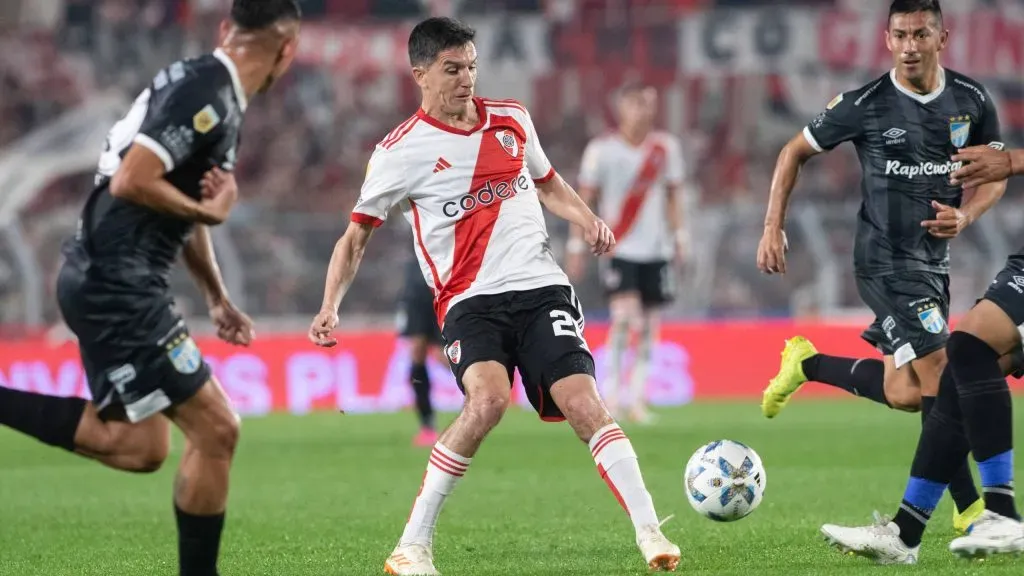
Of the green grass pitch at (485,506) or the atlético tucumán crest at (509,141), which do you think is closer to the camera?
the green grass pitch at (485,506)

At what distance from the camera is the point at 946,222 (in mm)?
6125

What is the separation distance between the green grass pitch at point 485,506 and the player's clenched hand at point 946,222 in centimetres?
128

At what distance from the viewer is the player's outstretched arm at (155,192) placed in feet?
15.1

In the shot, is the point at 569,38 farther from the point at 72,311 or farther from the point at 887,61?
the point at 72,311

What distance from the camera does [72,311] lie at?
4.86 m

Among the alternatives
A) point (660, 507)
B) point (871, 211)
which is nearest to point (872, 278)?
point (871, 211)

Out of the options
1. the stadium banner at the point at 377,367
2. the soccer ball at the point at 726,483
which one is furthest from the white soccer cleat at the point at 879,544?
the stadium banner at the point at 377,367

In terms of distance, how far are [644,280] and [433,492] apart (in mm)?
7774

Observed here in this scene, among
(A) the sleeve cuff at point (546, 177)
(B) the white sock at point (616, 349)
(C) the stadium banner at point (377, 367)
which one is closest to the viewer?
(A) the sleeve cuff at point (546, 177)

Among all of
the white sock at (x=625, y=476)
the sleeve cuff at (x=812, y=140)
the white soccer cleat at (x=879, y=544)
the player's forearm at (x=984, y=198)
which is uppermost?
the sleeve cuff at (x=812, y=140)

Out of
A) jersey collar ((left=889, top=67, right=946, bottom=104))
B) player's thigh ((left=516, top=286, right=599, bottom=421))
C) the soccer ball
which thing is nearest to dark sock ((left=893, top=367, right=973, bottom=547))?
the soccer ball

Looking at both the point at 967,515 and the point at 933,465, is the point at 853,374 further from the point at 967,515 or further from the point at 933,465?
the point at 933,465

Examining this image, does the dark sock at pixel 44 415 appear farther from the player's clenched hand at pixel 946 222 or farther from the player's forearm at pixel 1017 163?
the player's forearm at pixel 1017 163

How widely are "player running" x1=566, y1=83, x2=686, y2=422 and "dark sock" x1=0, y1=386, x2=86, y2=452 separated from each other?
8241 millimetres
